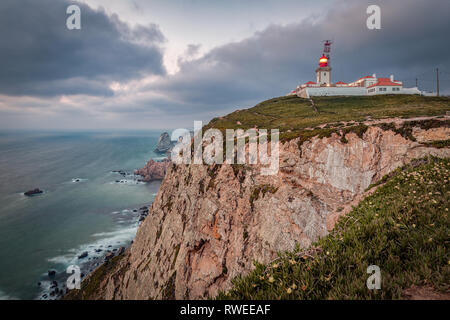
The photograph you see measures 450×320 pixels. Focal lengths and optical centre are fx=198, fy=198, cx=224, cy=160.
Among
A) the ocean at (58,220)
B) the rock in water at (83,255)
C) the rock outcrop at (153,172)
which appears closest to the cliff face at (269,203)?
the rock in water at (83,255)

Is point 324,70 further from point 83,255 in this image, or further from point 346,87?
point 83,255

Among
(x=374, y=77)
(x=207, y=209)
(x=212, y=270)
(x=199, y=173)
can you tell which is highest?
(x=374, y=77)

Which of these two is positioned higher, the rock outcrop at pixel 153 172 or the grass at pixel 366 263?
the grass at pixel 366 263

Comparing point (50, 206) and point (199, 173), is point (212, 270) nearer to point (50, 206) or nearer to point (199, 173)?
point (199, 173)

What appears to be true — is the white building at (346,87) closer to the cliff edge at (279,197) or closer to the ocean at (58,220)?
the cliff edge at (279,197)

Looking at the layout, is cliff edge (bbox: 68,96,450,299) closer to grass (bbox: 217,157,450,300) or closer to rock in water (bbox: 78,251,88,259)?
grass (bbox: 217,157,450,300)

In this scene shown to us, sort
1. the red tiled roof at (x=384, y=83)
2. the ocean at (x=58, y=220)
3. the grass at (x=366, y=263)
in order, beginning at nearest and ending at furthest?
1. the grass at (x=366, y=263)
2. the ocean at (x=58, y=220)
3. the red tiled roof at (x=384, y=83)

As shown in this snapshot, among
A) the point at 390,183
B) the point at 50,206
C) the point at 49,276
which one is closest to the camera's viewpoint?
the point at 390,183

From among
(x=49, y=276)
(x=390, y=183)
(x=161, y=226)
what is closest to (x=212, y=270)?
(x=161, y=226)
